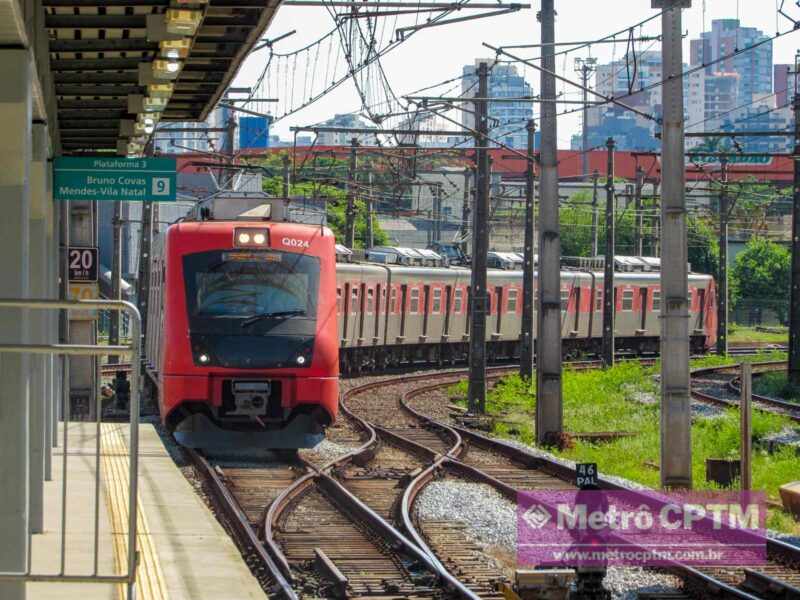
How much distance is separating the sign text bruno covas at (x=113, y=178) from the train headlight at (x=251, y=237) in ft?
14.5

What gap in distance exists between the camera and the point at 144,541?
10391 mm

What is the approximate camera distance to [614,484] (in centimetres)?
1520

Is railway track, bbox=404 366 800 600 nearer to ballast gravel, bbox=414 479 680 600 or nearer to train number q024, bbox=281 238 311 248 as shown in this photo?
ballast gravel, bbox=414 479 680 600

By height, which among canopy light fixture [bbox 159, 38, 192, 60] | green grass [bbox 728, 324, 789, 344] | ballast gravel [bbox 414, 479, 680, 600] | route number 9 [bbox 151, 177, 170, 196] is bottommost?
green grass [bbox 728, 324, 789, 344]

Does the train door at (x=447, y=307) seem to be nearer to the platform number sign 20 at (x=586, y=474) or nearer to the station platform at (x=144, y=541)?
the station platform at (x=144, y=541)

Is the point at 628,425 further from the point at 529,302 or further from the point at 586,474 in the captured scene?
the point at 586,474

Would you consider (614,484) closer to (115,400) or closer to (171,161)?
(171,161)

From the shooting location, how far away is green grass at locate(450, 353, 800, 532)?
60.4 feet

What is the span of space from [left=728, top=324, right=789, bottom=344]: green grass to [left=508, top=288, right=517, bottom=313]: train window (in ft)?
Result: 87.6

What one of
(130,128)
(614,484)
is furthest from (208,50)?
(614,484)

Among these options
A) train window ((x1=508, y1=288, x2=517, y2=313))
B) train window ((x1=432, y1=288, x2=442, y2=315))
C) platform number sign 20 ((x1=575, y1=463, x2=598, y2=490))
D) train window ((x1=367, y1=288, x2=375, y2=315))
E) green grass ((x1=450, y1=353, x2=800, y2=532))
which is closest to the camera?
platform number sign 20 ((x1=575, y1=463, x2=598, y2=490))

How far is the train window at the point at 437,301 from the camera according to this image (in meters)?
37.6

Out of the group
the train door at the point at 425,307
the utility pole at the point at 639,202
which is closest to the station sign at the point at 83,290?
the train door at the point at 425,307

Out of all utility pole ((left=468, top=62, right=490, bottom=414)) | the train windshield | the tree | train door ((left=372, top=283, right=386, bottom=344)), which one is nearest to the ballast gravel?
the train windshield
